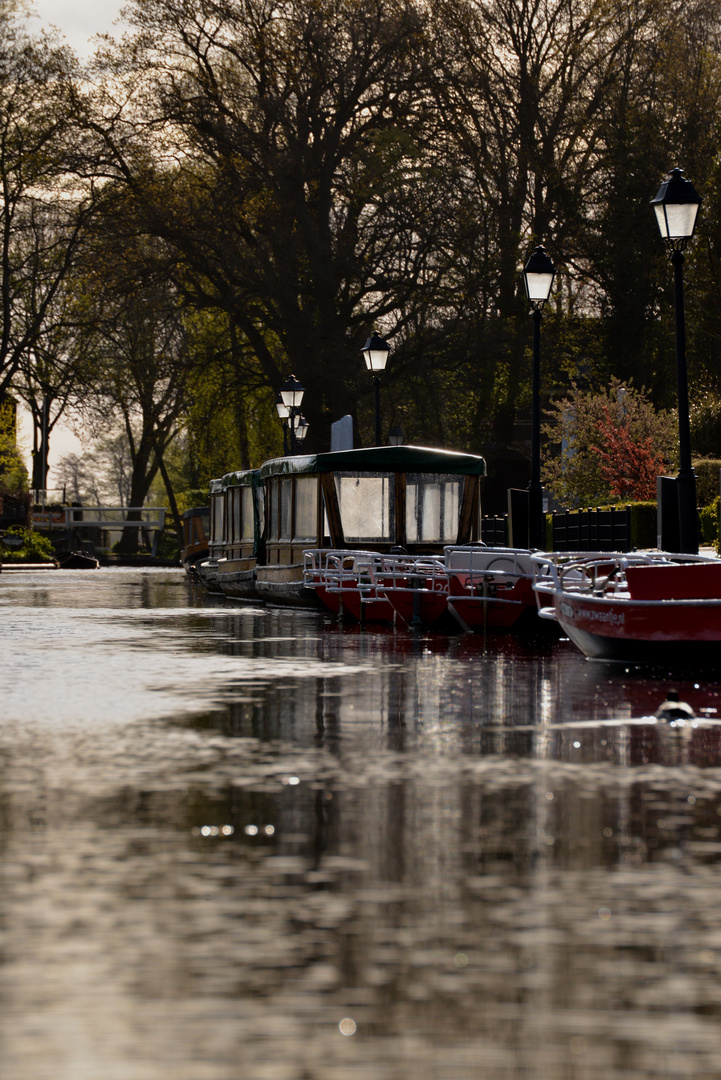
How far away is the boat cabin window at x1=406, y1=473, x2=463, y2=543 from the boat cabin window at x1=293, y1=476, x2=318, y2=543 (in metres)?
1.99

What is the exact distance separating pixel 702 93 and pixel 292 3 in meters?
13.5

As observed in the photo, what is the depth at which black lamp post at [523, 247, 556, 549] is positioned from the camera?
2758 cm

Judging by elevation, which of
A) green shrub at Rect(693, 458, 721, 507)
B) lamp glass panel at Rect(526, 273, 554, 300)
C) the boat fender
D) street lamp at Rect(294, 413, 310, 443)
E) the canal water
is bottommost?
the canal water

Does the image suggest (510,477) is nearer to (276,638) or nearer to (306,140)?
(306,140)

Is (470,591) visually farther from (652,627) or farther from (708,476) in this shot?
(708,476)

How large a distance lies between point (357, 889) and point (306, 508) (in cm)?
2714

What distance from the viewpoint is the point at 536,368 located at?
2903 cm

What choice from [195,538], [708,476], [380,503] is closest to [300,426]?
[195,538]

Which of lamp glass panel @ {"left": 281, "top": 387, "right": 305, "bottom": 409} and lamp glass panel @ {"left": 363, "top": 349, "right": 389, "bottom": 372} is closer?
lamp glass panel @ {"left": 363, "top": 349, "right": 389, "bottom": 372}

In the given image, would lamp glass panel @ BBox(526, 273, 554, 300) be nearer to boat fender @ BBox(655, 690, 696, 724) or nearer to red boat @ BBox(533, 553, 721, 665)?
red boat @ BBox(533, 553, 721, 665)

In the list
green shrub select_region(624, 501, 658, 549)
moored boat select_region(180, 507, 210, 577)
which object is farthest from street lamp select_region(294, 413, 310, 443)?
green shrub select_region(624, 501, 658, 549)

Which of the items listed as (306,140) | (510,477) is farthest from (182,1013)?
(510,477)

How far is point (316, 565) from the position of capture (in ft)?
102

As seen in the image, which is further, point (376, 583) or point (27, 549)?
point (27, 549)
